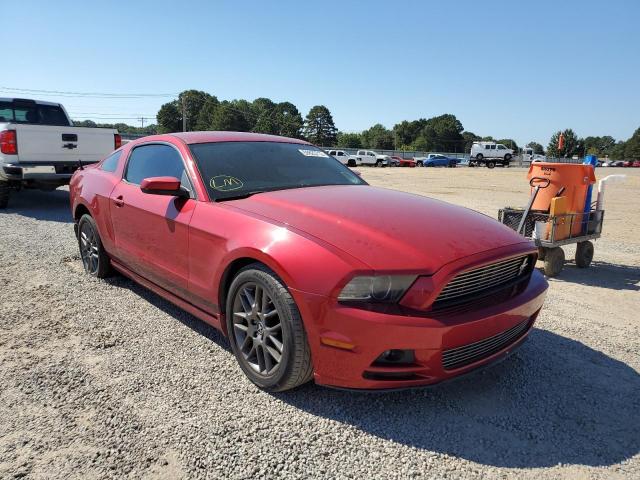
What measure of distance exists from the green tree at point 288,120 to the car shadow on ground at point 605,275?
357 ft

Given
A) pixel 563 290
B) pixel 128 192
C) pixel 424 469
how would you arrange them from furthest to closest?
pixel 563 290 < pixel 128 192 < pixel 424 469

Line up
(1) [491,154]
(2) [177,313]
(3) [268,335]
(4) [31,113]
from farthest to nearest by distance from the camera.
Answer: (1) [491,154] → (4) [31,113] → (2) [177,313] → (3) [268,335]

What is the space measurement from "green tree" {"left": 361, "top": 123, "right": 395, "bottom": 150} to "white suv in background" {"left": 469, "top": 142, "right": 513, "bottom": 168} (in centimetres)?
7209

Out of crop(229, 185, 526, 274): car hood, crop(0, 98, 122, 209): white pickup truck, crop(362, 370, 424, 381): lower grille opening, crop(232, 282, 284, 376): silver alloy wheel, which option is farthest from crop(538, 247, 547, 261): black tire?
crop(0, 98, 122, 209): white pickup truck

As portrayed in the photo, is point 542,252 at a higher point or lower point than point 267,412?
higher

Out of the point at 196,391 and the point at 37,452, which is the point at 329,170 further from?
the point at 37,452

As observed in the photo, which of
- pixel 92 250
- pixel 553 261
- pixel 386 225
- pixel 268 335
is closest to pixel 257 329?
pixel 268 335

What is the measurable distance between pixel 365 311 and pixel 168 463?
1.14 metres

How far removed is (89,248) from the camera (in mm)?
4938

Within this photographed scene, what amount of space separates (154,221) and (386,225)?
1850 mm

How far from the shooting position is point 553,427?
2469 millimetres

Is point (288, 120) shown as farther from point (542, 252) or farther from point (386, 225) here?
point (386, 225)

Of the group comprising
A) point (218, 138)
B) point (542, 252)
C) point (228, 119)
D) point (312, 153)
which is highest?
point (228, 119)

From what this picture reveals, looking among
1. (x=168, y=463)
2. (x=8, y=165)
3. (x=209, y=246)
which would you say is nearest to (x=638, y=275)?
(x=209, y=246)
